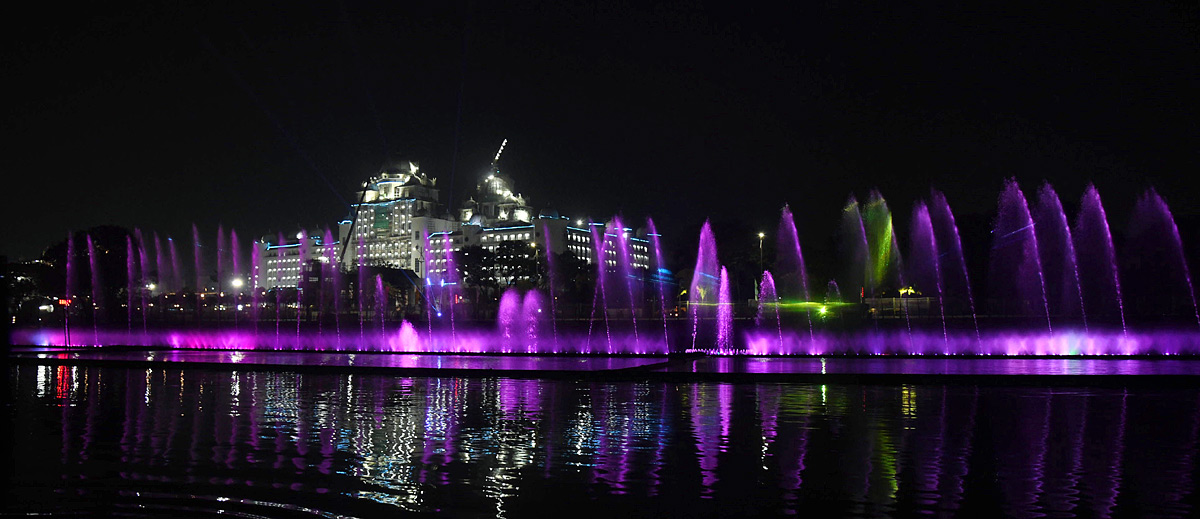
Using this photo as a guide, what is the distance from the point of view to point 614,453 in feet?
34.8

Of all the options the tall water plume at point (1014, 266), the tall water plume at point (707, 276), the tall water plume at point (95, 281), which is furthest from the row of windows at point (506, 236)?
the tall water plume at point (1014, 266)

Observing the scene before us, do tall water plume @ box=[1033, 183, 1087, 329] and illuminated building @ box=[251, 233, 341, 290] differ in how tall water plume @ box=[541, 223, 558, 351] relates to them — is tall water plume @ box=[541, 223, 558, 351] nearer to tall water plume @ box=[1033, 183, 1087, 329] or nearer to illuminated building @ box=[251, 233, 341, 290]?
tall water plume @ box=[1033, 183, 1087, 329]

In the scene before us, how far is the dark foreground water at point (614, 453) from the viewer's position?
8047 millimetres

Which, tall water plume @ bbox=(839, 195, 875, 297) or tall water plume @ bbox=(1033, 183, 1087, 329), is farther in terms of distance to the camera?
tall water plume @ bbox=(839, 195, 875, 297)

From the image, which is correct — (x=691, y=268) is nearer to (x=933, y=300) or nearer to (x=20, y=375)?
(x=933, y=300)

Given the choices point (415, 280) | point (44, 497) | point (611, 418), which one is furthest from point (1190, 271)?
point (415, 280)

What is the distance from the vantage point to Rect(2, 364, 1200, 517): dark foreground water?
8047mm

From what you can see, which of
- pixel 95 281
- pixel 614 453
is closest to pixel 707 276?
pixel 95 281

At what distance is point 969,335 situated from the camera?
33.5m

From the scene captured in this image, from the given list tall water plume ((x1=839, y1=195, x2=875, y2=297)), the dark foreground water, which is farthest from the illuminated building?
the dark foreground water

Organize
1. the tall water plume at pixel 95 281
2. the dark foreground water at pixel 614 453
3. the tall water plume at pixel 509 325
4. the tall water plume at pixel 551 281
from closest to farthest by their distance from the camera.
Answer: the dark foreground water at pixel 614 453, the tall water plume at pixel 509 325, the tall water plume at pixel 551 281, the tall water plume at pixel 95 281

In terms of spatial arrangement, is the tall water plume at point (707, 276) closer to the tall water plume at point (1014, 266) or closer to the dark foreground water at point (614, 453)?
the tall water plume at point (1014, 266)

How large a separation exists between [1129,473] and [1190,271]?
168ft

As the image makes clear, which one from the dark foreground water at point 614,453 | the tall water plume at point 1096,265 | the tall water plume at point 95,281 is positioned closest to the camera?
the dark foreground water at point 614,453
